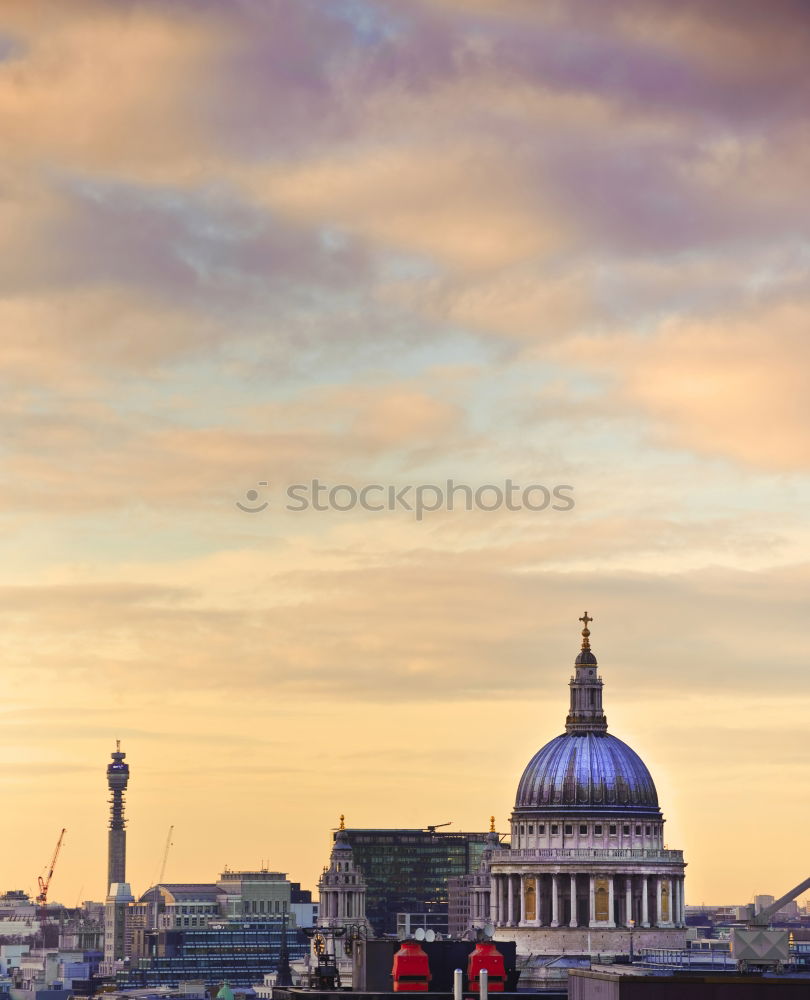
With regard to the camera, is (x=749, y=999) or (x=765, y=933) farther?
(x=765, y=933)

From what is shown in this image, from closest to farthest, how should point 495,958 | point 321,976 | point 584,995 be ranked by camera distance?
point 584,995 → point 495,958 → point 321,976

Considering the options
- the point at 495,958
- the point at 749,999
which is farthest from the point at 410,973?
the point at 749,999

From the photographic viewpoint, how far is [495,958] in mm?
153875

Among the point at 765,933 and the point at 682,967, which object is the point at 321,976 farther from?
the point at 765,933

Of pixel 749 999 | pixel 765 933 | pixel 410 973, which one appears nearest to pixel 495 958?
pixel 410 973

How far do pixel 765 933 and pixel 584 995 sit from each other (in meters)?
9.28

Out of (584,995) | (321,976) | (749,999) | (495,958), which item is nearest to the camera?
(749,999)

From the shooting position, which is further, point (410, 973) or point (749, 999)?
point (410, 973)

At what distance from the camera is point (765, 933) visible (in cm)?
14400

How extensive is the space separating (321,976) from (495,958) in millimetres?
17084

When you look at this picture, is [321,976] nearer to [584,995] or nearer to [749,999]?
[584,995]

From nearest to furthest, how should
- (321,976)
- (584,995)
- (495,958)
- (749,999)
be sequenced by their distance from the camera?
(749,999), (584,995), (495,958), (321,976)

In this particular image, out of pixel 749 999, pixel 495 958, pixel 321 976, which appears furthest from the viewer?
pixel 321 976

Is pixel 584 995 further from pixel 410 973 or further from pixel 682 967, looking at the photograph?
pixel 682 967
